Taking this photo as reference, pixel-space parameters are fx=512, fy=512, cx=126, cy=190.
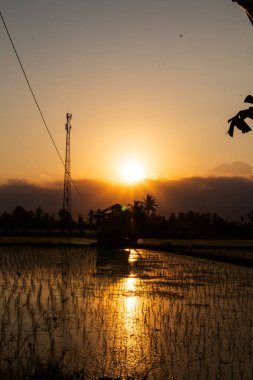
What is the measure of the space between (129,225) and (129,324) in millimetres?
28520

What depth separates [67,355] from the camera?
586cm

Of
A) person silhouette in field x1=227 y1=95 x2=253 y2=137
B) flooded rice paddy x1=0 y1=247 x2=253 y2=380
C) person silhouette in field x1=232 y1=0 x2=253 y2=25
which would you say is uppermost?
person silhouette in field x1=232 y1=0 x2=253 y2=25

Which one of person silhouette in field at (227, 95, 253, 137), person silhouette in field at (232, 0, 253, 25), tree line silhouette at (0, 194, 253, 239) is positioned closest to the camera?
person silhouette in field at (232, 0, 253, 25)

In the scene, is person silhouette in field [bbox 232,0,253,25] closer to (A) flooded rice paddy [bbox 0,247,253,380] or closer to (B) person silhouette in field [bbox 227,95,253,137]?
(B) person silhouette in field [bbox 227,95,253,137]

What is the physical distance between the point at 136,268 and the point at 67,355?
12.0 metres

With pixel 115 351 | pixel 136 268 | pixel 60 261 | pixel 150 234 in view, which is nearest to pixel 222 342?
pixel 115 351

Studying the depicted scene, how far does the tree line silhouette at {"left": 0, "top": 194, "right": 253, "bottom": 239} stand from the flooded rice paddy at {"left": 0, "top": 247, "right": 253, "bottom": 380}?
19.4 m

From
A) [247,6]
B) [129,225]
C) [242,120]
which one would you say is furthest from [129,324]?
[129,225]

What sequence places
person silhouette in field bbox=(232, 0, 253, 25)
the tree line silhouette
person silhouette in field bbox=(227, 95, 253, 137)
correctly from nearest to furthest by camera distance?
1. person silhouette in field bbox=(232, 0, 253, 25)
2. person silhouette in field bbox=(227, 95, 253, 137)
3. the tree line silhouette

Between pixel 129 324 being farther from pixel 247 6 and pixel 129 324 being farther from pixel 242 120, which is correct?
pixel 247 6

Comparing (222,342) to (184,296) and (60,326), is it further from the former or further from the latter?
(184,296)

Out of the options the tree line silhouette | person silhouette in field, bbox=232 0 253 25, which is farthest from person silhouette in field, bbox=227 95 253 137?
the tree line silhouette

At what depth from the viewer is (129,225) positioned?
36.4 metres

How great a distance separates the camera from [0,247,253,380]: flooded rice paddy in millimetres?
5484
